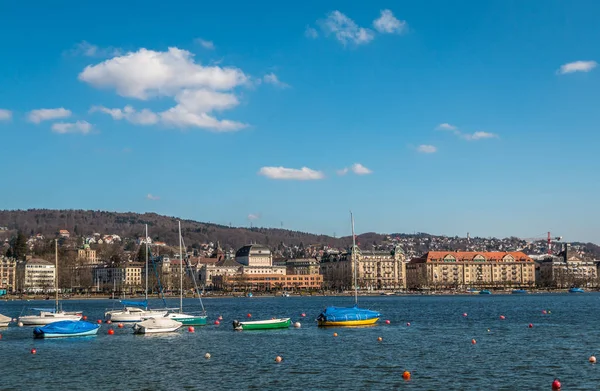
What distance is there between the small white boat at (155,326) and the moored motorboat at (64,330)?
3.77m

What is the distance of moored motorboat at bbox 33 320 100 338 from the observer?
58656mm

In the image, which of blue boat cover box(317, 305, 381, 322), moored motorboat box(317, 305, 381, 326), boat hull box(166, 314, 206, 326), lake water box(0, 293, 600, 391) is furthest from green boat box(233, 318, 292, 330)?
boat hull box(166, 314, 206, 326)

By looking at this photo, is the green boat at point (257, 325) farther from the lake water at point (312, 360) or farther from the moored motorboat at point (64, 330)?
the moored motorboat at point (64, 330)

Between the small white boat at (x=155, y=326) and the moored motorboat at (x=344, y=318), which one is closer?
the small white boat at (x=155, y=326)

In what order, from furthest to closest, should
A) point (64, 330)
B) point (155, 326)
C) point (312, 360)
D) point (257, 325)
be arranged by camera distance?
point (257, 325) → point (155, 326) → point (64, 330) → point (312, 360)

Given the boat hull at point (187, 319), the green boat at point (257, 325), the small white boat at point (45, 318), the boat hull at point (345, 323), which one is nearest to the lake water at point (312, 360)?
the green boat at point (257, 325)

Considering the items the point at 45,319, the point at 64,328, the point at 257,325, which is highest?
the point at 64,328

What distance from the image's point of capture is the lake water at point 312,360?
37188 millimetres

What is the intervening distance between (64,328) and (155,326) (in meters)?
7.66

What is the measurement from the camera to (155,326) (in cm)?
6400

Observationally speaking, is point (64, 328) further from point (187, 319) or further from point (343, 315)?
point (343, 315)

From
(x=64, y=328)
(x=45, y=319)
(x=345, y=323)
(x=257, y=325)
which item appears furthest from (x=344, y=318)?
(x=45, y=319)

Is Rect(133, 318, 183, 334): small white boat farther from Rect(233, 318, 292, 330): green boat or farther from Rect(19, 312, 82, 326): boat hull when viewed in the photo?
Rect(19, 312, 82, 326): boat hull

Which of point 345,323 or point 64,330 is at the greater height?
point 64,330
